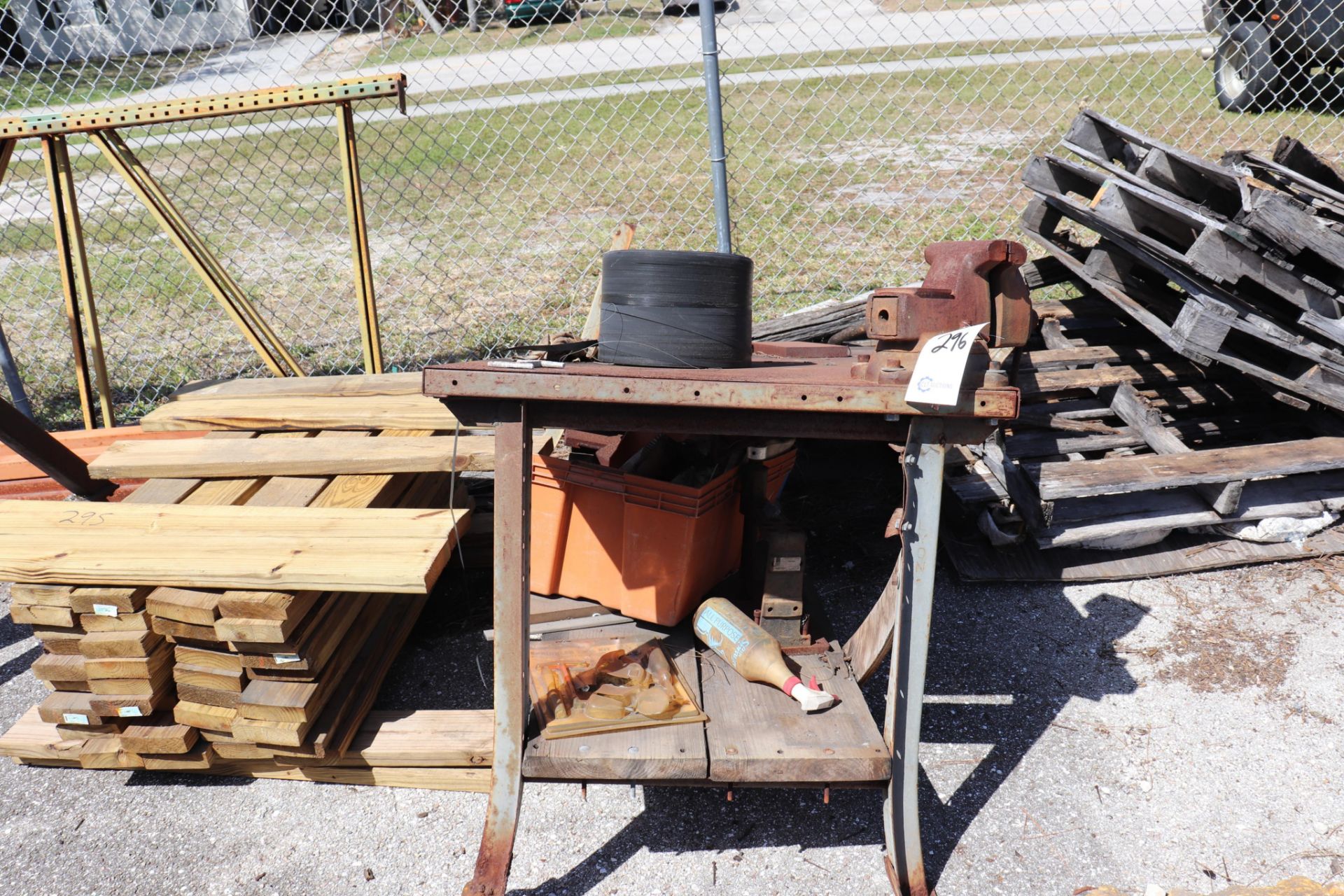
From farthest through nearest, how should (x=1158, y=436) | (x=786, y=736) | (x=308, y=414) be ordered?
(x=1158, y=436), (x=308, y=414), (x=786, y=736)

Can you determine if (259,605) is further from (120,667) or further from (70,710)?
(70,710)

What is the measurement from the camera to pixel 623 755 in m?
2.18

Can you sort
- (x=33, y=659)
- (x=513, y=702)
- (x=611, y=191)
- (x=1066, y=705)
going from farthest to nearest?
(x=611, y=191) < (x=33, y=659) < (x=1066, y=705) < (x=513, y=702)

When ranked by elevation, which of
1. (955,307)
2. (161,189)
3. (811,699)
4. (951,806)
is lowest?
(951,806)

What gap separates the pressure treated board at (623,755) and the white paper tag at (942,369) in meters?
0.99

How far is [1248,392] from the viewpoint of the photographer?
3996mm

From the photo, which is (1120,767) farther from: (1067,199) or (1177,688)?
(1067,199)

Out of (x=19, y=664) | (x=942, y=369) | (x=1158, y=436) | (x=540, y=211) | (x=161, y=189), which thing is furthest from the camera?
(x=540, y=211)

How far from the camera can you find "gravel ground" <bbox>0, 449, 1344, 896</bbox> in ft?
7.61

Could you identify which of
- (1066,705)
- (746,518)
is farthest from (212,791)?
(1066,705)

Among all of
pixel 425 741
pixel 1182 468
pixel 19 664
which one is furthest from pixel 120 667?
pixel 1182 468

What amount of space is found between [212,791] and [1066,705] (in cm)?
252

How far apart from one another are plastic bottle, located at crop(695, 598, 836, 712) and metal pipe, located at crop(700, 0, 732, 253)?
1569mm

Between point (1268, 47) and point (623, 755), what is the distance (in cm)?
945
